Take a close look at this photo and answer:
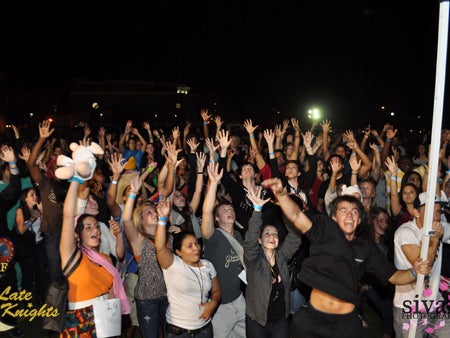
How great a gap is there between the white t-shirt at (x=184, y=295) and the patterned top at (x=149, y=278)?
0.36m

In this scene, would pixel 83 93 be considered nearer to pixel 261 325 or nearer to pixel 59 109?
pixel 59 109

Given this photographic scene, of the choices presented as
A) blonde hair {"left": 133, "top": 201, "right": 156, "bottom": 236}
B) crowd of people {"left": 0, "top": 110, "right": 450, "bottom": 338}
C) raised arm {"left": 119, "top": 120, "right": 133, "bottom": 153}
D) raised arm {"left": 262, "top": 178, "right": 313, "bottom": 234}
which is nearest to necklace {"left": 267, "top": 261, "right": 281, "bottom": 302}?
crowd of people {"left": 0, "top": 110, "right": 450, "bottom": 338}

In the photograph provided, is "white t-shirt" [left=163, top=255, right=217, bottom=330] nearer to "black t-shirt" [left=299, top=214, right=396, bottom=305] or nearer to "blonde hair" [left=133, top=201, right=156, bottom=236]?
"blonde hair" [left=133, top=201, right=156, bottom=236]

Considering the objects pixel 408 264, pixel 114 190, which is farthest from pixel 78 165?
pixel 408 264

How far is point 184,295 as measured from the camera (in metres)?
3.84

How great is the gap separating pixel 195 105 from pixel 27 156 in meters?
77.0

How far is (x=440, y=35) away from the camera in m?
2.83

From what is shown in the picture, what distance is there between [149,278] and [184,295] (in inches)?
21.8

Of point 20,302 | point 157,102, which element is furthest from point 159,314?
point 157,102

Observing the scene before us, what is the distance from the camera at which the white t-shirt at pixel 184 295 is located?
3.84 m

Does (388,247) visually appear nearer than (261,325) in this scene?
No

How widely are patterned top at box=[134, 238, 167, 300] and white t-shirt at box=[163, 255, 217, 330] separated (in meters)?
0.36

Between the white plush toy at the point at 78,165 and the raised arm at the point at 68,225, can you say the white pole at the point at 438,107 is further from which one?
the raised arm at the point at 68,225

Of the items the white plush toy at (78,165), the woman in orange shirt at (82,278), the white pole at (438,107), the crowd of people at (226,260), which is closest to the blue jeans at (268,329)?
the crowd of people at (226,260)
